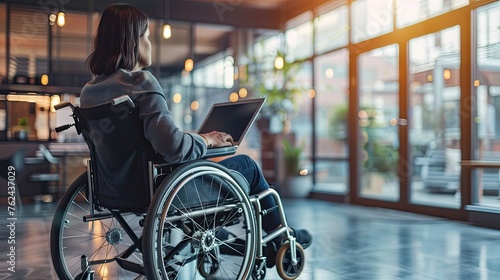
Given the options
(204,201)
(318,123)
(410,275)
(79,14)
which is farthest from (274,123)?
(204,201)

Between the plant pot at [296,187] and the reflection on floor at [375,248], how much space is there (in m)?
1.59

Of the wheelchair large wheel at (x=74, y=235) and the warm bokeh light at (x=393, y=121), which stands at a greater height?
the warm bokeh light at (x=393, y=121)

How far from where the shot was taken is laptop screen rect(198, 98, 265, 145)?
198cm

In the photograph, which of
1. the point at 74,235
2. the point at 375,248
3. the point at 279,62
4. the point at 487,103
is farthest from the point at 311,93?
the point at 74,235

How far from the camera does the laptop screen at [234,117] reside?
1.98 meters

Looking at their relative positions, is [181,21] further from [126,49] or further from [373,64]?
[126,49]

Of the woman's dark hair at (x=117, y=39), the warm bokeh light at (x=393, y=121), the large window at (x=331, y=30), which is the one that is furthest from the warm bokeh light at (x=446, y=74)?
the woman's dark hair at (x=117, y=39)

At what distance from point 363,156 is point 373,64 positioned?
1061 millimetres

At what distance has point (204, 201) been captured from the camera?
1.79 metres

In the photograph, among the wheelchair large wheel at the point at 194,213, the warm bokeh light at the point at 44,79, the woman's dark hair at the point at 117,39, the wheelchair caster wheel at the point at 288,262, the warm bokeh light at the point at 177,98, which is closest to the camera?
the wheelchair large wheel at the point at 194,213

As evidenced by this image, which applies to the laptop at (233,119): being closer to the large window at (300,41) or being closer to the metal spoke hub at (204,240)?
the metal spoke hub at (204,240)

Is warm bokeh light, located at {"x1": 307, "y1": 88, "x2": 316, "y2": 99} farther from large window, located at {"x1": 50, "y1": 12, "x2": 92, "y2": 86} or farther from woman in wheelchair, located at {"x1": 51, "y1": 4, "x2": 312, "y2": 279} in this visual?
woman in wheelchair, located at {"x1": 51, "y1": 4, "x2": 312, "y2": 279}

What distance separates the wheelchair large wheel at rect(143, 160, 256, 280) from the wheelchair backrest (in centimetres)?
11

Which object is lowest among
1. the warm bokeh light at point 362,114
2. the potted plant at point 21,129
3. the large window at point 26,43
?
the potted plant at point 21,129
